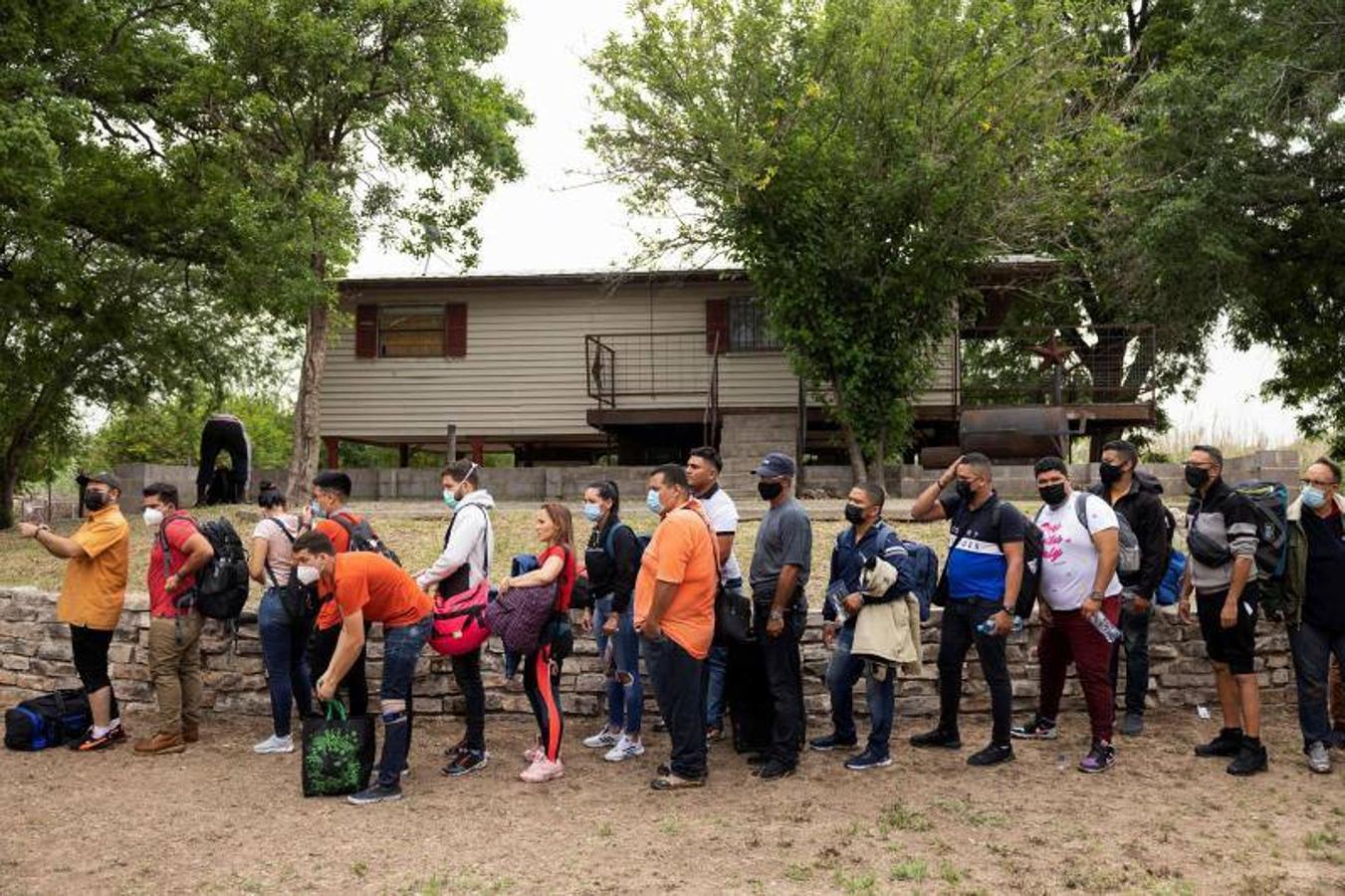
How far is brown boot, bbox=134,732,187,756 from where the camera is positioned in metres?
6.71

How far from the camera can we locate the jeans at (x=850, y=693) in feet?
19.9

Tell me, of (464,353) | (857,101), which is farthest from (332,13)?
(857,101)

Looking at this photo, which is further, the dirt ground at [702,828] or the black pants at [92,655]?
the black pants at [92,655]

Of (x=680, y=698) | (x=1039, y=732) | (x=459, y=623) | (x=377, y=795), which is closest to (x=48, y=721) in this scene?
(x=377, y=795)

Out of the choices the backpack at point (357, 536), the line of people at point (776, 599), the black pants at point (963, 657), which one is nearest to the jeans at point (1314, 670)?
the line of people at point (776, 599)

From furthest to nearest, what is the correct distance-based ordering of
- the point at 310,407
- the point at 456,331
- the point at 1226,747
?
the point at 456,331
the point at 310,407
the point at 1226,747

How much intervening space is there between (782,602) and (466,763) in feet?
6.90

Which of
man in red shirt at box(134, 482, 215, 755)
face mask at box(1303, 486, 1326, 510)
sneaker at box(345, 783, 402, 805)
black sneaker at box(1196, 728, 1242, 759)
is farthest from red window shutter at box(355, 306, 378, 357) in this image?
face mask at box(1303, 486, 1326, 510)

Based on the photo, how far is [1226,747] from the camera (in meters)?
6.22

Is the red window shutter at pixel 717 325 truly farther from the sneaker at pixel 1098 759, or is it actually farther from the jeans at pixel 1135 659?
the sneaker at pixel 1098 759

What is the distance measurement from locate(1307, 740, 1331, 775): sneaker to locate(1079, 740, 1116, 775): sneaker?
1.06m

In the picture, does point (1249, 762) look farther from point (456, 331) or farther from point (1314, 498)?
point (456, 331)

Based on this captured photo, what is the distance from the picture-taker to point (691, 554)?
18.7ft

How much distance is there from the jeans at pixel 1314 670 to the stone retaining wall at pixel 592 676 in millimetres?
1203
